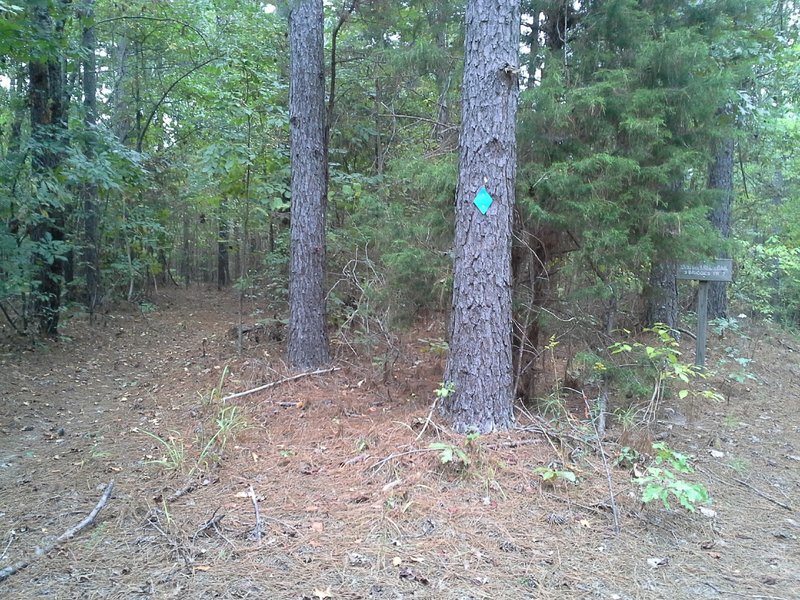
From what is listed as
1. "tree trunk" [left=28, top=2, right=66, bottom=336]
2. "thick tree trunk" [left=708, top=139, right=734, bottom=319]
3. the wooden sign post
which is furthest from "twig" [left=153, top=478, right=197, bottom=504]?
"thick tree trunk" [left=708, top=139, right=734, bottom=319]

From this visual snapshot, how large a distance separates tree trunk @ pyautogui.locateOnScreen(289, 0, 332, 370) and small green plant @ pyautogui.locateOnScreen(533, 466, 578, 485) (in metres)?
3.55

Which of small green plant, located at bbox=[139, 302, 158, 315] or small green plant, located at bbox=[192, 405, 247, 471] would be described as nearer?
small green plant, located at bbox=[192, 405, 247, 471]

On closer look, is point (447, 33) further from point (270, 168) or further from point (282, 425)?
point (282, 425)

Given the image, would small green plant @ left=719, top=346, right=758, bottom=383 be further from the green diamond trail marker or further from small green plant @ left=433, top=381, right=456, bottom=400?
the green diamond trail marker

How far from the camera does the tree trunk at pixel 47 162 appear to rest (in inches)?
289

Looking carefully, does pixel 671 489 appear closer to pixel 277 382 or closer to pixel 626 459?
pixel 626 459

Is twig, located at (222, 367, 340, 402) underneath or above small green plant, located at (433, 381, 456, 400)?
underneath

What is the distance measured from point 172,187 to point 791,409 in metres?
12.9

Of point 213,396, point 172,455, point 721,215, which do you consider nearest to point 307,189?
point 213,396

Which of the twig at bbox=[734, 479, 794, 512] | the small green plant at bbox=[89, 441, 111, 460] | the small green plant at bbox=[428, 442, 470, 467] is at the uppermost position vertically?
the small green plant at bbox=[428, 442, 470, 467]

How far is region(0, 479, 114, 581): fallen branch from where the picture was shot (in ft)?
9.78

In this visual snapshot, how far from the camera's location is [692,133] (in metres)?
4.96

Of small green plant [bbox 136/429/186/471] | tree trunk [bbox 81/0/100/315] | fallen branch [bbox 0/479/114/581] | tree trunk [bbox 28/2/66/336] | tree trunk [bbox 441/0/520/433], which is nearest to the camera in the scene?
fallen branch [bbox 0/479/114/581]

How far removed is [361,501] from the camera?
3787mm
